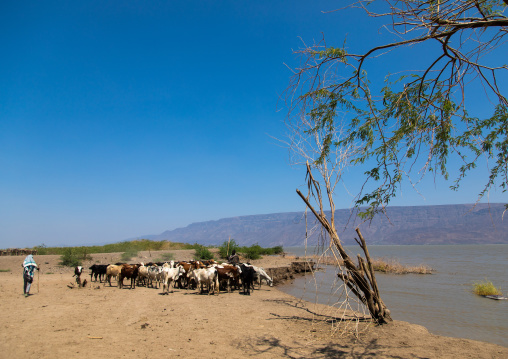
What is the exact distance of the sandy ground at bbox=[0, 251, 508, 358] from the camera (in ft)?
19.1

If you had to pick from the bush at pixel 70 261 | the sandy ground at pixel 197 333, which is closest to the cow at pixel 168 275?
the sandy ground at pixel 197 333

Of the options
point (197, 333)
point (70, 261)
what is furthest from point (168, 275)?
point (70, 261)

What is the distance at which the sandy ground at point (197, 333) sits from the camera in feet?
19.1

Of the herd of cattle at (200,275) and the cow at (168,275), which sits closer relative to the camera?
the herd of cattle at (200,275)

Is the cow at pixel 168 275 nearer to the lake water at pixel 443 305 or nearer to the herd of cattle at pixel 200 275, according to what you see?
the herd of cattle at pixel 200 275

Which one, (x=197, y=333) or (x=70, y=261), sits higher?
(x=197, y=333)

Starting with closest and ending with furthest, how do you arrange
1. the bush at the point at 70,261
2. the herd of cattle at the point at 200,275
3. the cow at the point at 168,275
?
the herd of cattle at the point at 200,275, the cow at the point at 168,275, the bush at the point at 70,261

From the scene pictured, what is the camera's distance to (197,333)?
707 centimetres

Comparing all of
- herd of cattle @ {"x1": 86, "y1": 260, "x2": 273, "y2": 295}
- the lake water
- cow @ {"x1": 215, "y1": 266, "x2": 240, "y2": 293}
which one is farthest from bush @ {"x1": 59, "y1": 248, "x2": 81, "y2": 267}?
the lake water

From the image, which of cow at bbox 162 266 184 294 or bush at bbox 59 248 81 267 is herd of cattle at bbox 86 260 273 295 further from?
bush at bbox 59 248 81 267

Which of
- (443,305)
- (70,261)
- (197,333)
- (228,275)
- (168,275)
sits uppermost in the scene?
(168,275)

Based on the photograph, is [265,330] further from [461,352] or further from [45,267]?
[45,267]

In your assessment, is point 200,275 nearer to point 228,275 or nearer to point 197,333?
point 228,275

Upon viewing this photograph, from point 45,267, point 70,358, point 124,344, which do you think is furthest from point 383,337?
point 45,267
